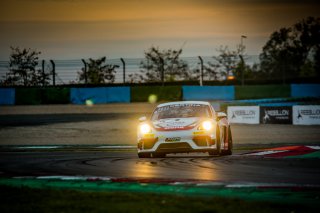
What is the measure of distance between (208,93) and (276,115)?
37.9 feet

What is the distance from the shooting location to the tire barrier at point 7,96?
38.7 metres

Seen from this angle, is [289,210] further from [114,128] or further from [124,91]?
[124,91]

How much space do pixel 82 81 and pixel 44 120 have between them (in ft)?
23.9

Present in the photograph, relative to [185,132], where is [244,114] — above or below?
below

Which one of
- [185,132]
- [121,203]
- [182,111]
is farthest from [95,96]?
[121,203]

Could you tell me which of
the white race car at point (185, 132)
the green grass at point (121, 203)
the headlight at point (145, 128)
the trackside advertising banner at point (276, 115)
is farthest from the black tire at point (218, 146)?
the trackside advertising banner at point (276, 115)

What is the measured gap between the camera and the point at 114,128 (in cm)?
2905

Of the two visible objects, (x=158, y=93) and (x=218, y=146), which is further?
(x=158, y=93)

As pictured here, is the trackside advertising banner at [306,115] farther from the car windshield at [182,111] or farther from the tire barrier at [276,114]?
the car windshield at [182,111]

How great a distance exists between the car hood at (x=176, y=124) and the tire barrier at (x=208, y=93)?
957 inches

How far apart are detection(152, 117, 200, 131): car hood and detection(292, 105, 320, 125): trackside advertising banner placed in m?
13.4

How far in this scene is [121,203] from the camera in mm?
8102

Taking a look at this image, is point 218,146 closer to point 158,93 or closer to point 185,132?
point 185,132

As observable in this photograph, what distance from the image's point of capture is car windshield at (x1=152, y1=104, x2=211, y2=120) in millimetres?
15836
